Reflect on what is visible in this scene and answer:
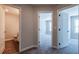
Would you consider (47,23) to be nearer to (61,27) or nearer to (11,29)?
(61,27)

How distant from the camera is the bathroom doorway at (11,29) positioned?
2131 mm

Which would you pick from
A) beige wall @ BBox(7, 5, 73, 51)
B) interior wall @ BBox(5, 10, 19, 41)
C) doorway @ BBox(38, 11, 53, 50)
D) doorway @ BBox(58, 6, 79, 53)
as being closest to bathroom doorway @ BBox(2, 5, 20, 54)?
interior wall @ BBox(5, 10, 19, 41)

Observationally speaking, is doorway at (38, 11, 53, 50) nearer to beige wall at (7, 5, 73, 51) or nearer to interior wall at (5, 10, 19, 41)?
beige wall at (7, 5, 73, 51)

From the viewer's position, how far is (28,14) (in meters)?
2.21

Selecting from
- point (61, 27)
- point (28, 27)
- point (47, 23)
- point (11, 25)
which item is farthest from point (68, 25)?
point (11, 25)

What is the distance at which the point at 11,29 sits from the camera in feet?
7.27

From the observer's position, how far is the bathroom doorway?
6.99 feet

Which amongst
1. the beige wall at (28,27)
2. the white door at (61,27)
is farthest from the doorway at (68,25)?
the beige wall at (28,27)

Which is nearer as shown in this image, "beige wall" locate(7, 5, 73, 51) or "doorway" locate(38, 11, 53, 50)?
"beige wall" locate(7, 5, 73, 51)

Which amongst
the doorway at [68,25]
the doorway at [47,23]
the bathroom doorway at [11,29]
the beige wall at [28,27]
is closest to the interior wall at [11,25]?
the bathroom doorway at [11,29]

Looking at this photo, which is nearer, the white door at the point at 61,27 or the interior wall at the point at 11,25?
the interior wall at the point at 11,25

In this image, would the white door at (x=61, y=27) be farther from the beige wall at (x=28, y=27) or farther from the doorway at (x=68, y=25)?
the beige wall at (x=28, y=27)
